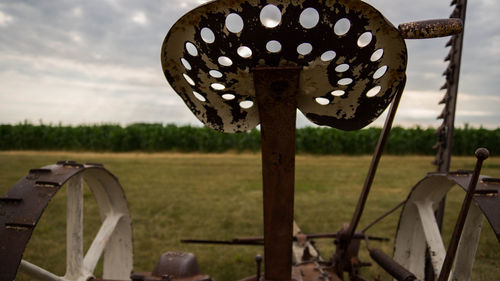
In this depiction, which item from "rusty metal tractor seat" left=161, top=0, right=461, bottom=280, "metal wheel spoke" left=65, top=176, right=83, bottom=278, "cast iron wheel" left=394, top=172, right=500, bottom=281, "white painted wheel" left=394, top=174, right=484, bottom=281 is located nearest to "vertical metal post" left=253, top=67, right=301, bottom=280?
"rusty metal tractor seat" left=161, top=0, right=461, bottom=280

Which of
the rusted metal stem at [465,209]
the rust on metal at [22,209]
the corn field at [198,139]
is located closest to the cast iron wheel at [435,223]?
the rusted metal stem at [465,209]

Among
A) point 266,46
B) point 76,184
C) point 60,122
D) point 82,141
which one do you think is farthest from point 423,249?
point 60,122

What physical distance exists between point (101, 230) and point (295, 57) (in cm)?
172

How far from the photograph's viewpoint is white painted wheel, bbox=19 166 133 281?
1.97m

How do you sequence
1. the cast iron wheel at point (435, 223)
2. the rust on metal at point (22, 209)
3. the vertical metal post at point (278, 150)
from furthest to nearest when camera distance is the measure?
the cast iron wheel at point (435, 223) → the rust on metal at point (22, 209) → the vertical metal post at point (278, 150)

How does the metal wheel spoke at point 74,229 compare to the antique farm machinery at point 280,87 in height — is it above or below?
below

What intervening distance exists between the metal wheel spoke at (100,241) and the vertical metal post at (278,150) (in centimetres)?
121

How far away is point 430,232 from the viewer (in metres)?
2.12

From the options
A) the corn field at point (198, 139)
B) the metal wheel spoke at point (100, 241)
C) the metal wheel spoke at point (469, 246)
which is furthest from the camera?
the corn field at point (198, 139)

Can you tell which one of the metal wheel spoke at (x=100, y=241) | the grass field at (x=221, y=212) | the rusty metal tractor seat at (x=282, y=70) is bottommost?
the grass field at (x=221, y=212)

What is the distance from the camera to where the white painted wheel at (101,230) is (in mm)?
1971

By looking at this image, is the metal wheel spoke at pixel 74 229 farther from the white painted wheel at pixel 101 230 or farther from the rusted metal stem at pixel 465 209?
the rusted metal stem at pixel 465 209

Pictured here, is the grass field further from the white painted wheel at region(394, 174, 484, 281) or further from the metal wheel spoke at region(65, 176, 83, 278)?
the metal wheel spoke at region(65, 176, 83, 278)

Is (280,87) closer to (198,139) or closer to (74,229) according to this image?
(74,229)
